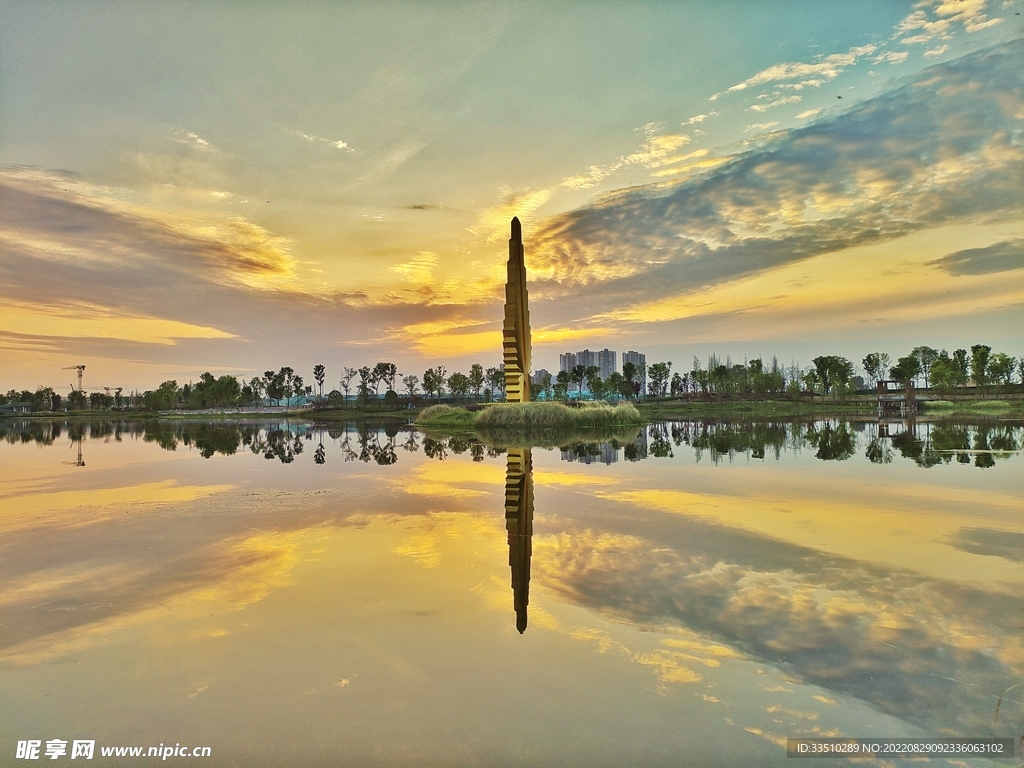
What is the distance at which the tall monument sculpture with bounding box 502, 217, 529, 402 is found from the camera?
24.7 meters

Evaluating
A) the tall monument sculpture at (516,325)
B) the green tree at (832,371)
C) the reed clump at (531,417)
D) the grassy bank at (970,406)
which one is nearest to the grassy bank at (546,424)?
the reed clump at (531,417)

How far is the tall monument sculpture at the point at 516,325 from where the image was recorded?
Result: 24.7 meters

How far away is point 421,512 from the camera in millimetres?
7348

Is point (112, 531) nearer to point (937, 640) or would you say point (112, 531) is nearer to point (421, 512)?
point (421, 512)

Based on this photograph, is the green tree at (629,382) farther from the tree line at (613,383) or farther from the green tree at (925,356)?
the green tree at (925,356)

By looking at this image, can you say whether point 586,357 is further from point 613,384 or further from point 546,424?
point 546,424

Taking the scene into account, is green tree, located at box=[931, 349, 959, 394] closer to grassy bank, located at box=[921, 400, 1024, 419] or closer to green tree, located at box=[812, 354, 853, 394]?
grassy bank, located at box=[921, 400, 1024, 419]

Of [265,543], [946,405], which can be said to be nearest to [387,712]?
[265,543]

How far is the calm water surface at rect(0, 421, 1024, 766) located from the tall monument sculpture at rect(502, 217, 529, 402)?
1707 centimetres

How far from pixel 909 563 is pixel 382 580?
4.69 m

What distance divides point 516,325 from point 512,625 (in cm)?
2151

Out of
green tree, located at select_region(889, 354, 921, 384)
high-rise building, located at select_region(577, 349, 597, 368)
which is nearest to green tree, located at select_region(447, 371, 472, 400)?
green tree, located at select_region(889, 354, 921, 384)

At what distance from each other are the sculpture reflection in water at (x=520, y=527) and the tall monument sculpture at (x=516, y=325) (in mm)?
13153

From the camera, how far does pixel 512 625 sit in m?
3.65
